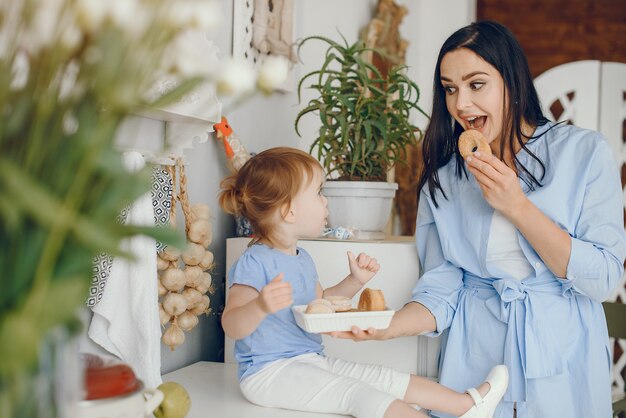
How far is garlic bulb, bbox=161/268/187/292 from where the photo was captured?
1642mm

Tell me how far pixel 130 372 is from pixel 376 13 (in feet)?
9.61

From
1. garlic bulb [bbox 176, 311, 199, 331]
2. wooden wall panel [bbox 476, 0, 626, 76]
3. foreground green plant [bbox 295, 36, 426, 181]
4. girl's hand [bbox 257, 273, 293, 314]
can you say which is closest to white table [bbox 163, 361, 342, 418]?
garlic bulb [bbox 176, 311, 199, 331]

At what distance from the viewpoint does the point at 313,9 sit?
275 centimetres

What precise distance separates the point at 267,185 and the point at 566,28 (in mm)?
3518

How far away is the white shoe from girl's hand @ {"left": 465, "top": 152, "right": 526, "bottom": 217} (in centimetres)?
34

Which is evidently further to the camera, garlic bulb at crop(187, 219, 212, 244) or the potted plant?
the potted plant

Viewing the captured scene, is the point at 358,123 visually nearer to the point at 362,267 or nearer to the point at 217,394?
the point at 362,267

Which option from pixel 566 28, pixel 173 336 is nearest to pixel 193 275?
pixel 173 336

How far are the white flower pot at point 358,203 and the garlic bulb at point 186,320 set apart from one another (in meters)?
0.50

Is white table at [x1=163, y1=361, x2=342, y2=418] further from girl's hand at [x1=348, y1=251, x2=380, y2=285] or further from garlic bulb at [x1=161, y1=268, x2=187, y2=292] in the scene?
girl's hand at [x1=348, y1=251, x2=380, y2=285]

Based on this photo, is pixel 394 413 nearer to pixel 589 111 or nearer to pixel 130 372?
pixel 130 372

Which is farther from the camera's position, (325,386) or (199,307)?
(199,307)

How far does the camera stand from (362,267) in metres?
1.68

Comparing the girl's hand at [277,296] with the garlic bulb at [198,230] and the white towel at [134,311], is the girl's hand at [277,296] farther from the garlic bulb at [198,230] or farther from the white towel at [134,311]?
the garlic bulb at [198,230]
